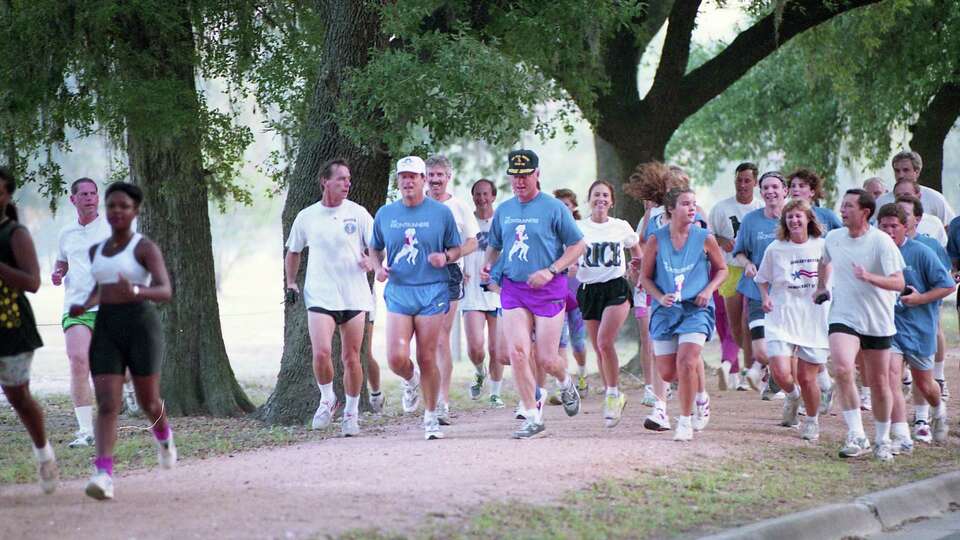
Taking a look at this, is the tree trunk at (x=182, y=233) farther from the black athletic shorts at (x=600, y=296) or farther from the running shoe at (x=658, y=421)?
the running shoe at (x=658, y=421)

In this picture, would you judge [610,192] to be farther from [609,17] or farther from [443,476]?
[443,476]

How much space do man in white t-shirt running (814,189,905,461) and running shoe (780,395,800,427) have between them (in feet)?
5.33

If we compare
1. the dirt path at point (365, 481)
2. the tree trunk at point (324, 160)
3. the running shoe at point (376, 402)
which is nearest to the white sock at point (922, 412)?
the dirt path at point (365, 481)

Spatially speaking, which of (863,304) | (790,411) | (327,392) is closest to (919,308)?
(863,304)

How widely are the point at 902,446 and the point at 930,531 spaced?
223 centimetres

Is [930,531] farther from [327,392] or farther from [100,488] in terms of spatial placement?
[327,392]

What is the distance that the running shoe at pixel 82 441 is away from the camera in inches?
474

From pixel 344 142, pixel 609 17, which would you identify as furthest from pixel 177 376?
pixel 609 17

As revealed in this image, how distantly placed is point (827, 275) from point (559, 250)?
2049 millimetres

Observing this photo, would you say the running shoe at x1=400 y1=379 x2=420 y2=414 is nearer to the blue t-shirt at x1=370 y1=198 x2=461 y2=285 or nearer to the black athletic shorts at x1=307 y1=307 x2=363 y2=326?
the black athletic shorts at x1=307 y1=307 x2=363 y2=326

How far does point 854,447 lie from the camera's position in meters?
10.9

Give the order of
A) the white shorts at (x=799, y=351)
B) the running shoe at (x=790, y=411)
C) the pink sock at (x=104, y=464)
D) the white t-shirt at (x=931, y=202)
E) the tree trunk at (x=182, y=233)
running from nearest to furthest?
the pink sock at (x=104, y=464) < the white shorts at (x=799, y=351) < the running shoe at (x=790, y=411) < the white t-shirt at (x=931, y=202) < the tree trunk at (x=182, y=233)

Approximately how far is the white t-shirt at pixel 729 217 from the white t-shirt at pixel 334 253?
4063mm

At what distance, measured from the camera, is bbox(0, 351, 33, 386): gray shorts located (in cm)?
864
